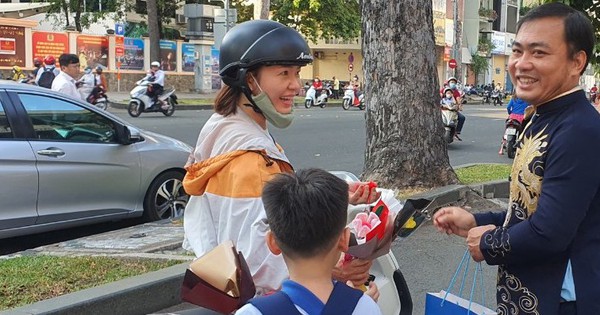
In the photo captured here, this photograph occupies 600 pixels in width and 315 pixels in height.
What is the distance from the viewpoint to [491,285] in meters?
5.09

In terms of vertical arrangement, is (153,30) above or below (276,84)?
above

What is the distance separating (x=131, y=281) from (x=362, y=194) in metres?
2.59

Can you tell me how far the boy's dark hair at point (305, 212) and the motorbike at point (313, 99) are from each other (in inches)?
1081

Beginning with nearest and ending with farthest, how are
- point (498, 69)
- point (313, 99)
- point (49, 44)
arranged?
point (49, 44) < point (313, 99) < point (498, 69)

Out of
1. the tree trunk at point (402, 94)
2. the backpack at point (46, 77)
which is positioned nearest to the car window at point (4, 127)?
the tree trunk at point (402, 94)

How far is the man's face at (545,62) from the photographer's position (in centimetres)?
201

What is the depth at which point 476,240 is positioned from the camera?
2102 millimetres

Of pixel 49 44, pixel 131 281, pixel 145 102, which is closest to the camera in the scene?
pixel 131 281

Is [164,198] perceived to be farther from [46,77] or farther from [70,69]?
[46,77]

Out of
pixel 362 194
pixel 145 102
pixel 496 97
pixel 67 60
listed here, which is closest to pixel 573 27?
pixel 362 194

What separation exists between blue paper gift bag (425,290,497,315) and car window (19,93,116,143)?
184 inches

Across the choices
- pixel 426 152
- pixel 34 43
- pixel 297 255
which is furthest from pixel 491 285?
pixel 34 43

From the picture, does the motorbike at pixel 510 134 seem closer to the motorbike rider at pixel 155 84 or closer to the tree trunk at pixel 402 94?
the tree trunk at pixel 402 94

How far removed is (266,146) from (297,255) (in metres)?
0.53
